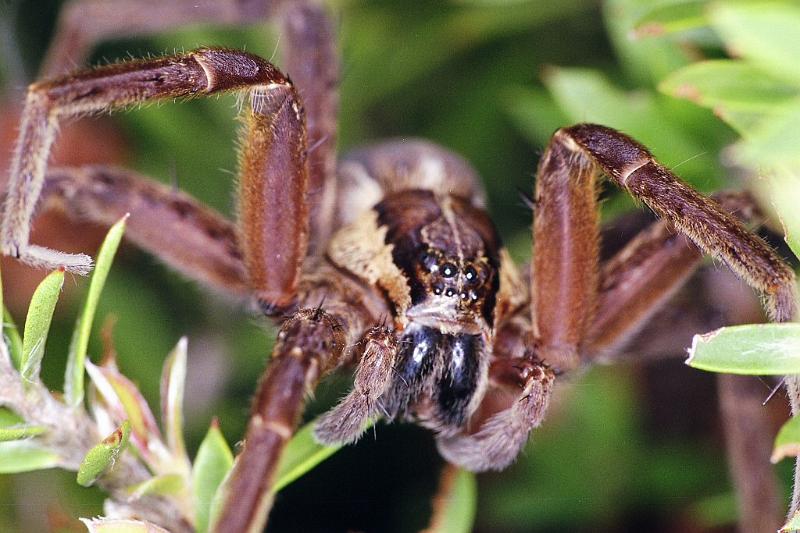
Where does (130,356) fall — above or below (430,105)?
below

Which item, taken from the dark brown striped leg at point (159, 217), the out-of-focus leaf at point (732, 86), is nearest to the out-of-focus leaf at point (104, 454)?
the dark brown striped leg at point (159, 217)

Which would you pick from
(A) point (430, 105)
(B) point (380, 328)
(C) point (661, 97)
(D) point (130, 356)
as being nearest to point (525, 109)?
(C) point (661, 97)

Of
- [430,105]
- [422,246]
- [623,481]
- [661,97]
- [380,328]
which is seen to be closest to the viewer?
[380,328]

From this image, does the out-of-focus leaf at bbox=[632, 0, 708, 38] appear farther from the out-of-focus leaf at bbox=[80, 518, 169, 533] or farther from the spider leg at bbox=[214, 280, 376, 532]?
the out-of-focus leaf at bbox=[80, 518, 169, 533]

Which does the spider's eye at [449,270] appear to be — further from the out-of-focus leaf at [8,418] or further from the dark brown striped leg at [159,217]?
the out-of-focus leaf at [8,418]

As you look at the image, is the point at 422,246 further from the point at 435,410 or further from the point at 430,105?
the point at 430,105

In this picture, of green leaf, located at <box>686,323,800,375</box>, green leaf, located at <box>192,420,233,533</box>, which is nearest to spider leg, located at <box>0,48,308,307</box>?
green leaf, located at <box>192,420,233,533</box>

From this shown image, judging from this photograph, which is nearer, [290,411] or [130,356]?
[290,411]
